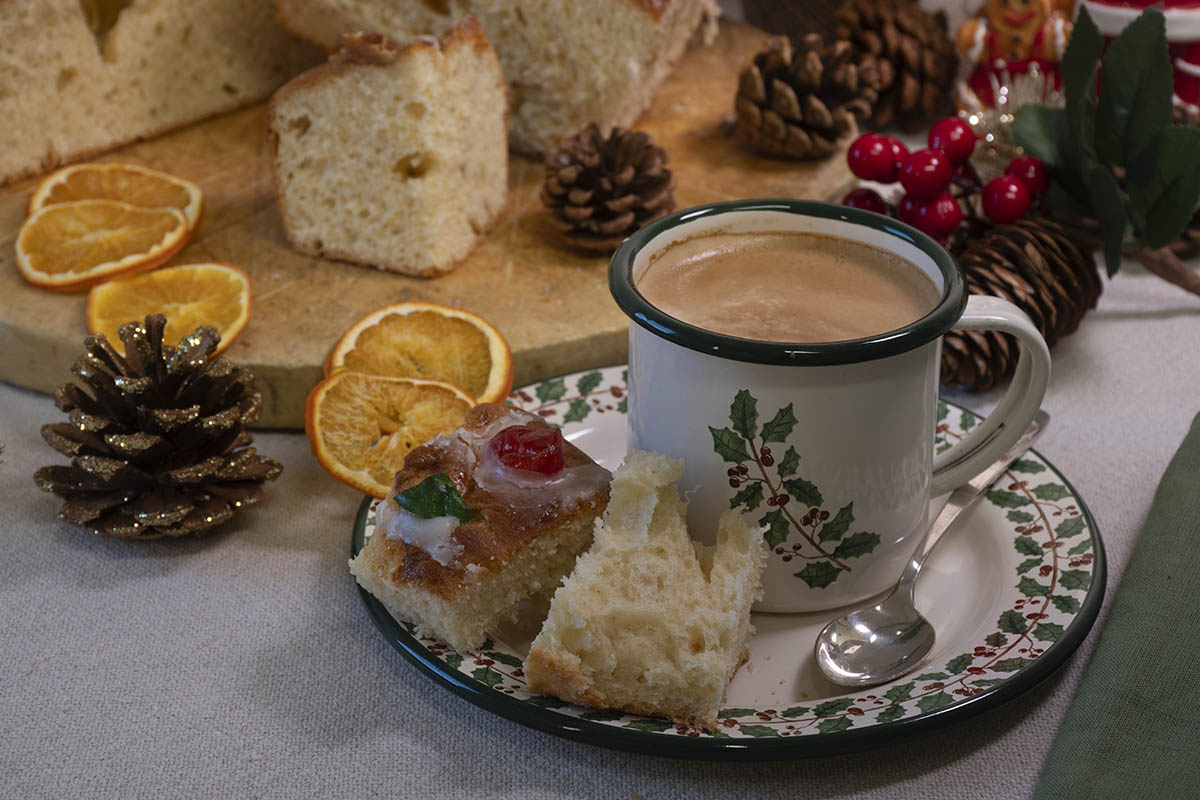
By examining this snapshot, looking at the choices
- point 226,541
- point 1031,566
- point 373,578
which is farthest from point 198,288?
point 1031,566

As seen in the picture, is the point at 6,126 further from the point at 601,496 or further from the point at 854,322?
the point at 854,322

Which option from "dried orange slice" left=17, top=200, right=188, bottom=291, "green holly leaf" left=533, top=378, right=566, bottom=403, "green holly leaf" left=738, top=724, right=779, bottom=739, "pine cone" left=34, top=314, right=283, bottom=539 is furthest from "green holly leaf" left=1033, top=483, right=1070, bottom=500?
"dried orange slice" left=17, top=200, right=188, bottom=291

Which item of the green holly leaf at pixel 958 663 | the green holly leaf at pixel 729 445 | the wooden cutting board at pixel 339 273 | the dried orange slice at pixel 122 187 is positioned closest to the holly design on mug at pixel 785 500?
the green holly leaf at pixel 729 445

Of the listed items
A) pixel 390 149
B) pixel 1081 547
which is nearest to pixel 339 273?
pixel 390 149

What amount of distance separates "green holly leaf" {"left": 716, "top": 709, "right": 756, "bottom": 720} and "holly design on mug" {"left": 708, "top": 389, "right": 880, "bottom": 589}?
0.19 m

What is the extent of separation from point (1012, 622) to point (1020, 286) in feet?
2.51

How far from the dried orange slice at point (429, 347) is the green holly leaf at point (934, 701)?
31.9 inches

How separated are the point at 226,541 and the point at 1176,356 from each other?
165cm

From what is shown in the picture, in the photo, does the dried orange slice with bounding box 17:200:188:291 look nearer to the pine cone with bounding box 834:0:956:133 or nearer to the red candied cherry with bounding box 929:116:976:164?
the red candied cherry with bounding box 929:116:976:164

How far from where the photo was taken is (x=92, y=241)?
207 cm

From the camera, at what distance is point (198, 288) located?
1958 millimetres

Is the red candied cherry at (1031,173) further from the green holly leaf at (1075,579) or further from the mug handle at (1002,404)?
the green holly leaf at (1075,579)

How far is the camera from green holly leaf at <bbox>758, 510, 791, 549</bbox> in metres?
1.28

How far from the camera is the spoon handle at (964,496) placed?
1.38 metres
